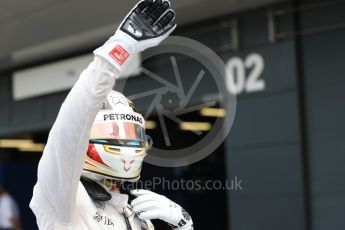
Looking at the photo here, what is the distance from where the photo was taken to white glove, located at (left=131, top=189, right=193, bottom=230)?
8.79 ft

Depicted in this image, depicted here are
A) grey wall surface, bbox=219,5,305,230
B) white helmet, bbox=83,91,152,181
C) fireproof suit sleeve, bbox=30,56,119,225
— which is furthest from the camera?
grey wall surface, bbox=219,5,305,230

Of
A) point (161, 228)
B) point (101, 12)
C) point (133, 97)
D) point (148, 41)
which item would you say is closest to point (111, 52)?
point (148, 41)

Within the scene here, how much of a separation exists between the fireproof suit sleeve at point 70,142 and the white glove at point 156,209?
0.45 m

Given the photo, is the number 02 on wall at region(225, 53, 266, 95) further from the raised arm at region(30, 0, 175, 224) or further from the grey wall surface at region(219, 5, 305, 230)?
the raised arm at region(30, 0, 175, 224)

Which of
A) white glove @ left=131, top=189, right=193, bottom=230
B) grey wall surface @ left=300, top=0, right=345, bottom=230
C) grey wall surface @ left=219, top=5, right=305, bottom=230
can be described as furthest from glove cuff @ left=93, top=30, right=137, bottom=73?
grey wall surface @ left=219, top=5, right=305, bottom=230

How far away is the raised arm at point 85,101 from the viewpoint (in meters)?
2.04

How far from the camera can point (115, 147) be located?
8.51ft

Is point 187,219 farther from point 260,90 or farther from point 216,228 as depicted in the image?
point 216,228

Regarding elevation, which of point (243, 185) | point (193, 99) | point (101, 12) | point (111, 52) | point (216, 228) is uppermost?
point (101, 12)

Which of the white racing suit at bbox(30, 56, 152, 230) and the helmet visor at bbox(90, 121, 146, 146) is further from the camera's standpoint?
the helmet visor at bbox(90, 121, 146, 146)

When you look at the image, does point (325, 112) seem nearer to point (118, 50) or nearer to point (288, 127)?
point (288, 127)

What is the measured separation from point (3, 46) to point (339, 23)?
4.51m

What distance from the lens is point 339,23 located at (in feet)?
20.1

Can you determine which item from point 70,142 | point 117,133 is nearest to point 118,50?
point 70,142
